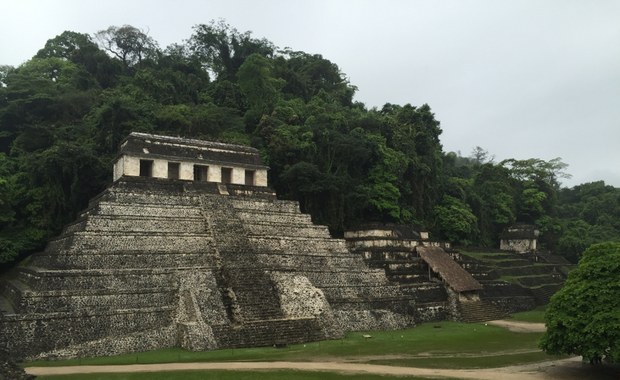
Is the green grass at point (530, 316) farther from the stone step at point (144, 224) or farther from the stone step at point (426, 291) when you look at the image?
the stone step at point (144, 224)

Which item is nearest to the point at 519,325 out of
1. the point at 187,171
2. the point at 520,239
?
the point at 187,171

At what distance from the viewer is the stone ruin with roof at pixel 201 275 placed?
1920cm

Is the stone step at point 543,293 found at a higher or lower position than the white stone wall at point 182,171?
lower

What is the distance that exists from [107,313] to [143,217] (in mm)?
6494

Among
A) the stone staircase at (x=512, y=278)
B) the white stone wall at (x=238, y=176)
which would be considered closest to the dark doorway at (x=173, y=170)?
the white stone wall at (x=238, y=176)

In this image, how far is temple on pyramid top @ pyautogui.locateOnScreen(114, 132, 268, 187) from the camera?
28.5 m

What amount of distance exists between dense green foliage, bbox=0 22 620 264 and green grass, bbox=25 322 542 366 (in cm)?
1475

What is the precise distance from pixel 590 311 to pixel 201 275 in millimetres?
14473

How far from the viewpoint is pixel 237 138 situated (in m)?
39.3

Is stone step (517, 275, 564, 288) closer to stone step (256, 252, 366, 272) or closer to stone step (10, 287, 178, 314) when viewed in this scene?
stone step (256, 252, 366, 272)

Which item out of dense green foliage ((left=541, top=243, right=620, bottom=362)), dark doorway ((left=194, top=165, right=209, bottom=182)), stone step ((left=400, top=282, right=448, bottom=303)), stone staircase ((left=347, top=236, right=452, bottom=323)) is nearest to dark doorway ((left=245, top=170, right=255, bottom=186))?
dark doorway ((left=194, top=165, right=209, bottom=182))

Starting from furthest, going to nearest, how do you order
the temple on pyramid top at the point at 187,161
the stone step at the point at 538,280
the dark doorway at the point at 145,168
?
the stone step at the point at 538,280, the dark doorway at the point at 145,168, the temple on pyramid top at the point at 187,161

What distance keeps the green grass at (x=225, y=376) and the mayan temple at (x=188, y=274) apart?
3603 mm

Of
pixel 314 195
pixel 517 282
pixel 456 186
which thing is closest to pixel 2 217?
pixel 314 195
